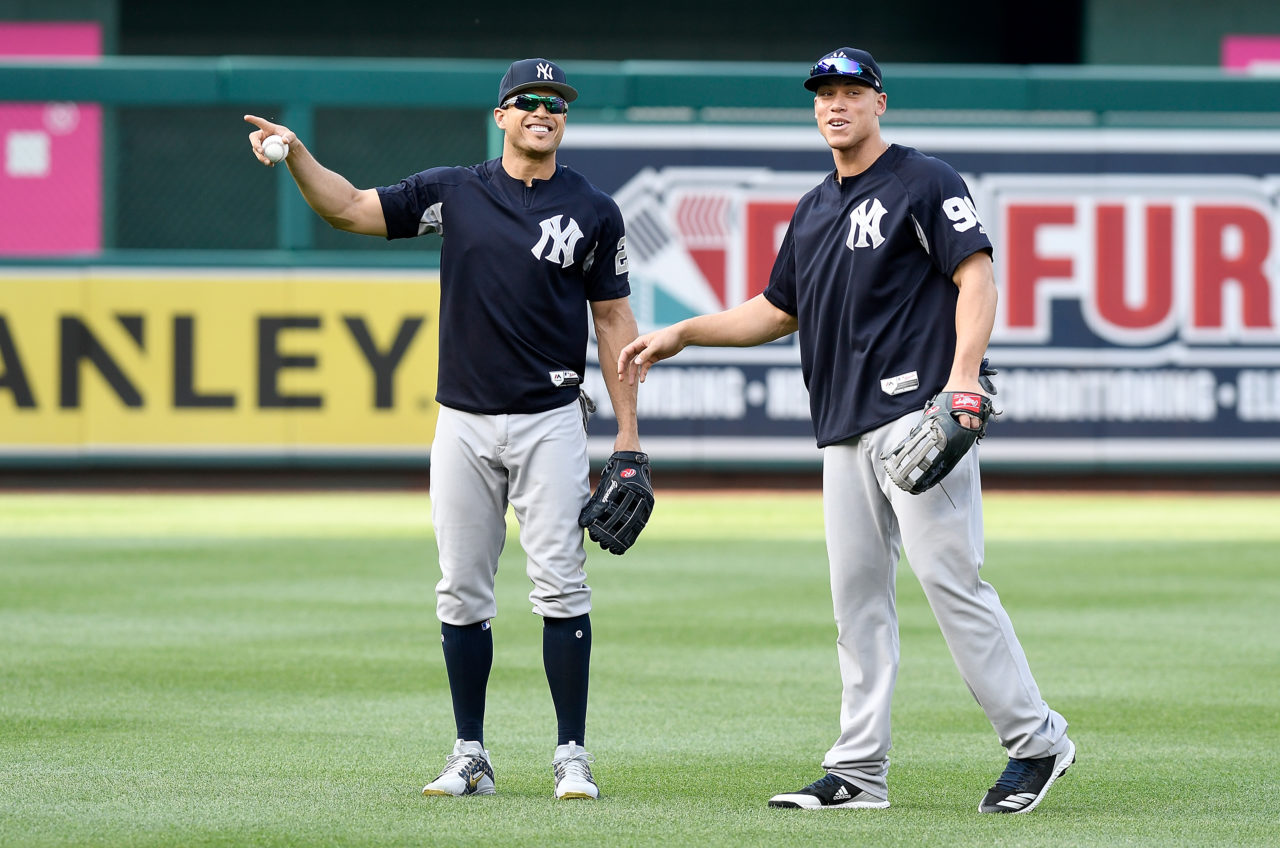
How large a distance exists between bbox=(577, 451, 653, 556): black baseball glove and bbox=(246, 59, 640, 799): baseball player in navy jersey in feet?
0.18

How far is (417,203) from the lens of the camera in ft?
18.3

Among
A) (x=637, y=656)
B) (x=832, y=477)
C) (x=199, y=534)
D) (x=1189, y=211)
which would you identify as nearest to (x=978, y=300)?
(x=832, y=477)

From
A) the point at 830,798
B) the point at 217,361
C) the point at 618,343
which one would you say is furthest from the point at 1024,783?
the point at 217,361

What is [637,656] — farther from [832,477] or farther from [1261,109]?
[1261,109]

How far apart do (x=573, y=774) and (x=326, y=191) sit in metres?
1.88

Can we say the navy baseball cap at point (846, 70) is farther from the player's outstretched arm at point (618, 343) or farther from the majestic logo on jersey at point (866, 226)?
the player's outstretched arm at point (618, 343)

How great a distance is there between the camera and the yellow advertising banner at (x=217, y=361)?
1778cm

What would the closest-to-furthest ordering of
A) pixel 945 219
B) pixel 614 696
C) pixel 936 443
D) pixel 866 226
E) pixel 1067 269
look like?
pixel 936 443 < pixel 945 219 < pixel 866 226 < pixel 614 696 < pixel 1067 269

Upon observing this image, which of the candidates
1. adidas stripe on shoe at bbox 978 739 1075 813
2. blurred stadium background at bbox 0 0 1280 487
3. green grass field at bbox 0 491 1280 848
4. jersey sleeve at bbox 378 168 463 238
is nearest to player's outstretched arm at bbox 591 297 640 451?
jersey sleeve at bbox 378 168 463 238

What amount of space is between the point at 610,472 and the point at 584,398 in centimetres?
25

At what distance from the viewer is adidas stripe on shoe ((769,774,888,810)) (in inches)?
201

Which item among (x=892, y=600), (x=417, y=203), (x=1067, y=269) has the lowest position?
(x=892, y=600)

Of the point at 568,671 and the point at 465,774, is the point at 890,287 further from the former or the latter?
the point at 465,774

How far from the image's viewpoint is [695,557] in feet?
41.2
